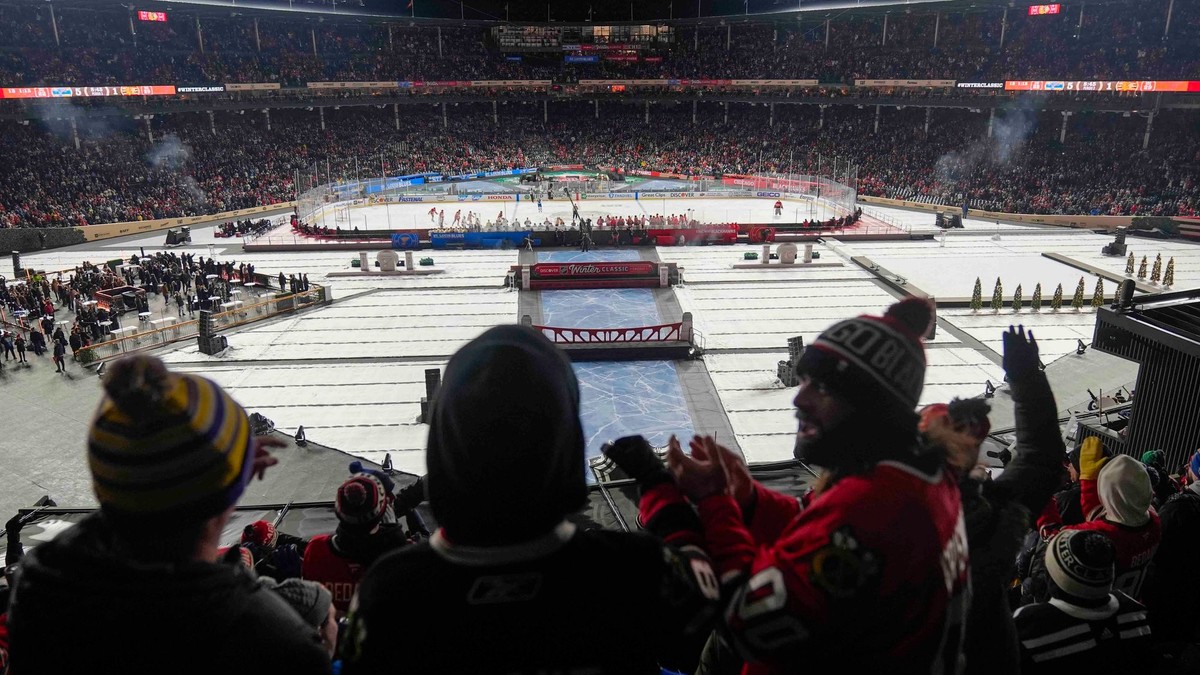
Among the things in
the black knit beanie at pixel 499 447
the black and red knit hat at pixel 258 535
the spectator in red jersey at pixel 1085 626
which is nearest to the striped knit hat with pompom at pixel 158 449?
the black knit beanie at pixel 499 447

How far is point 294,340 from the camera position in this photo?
24.4 meters

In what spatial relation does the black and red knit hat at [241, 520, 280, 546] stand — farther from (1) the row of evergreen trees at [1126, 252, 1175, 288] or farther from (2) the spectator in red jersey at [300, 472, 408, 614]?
(1) the row of evergreen trees at [1126, 252, 1175, 288]

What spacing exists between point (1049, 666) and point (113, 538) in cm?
372

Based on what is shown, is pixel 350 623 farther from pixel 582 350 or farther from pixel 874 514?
pixel 582 350

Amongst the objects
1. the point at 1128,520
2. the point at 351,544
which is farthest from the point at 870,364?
the point at 351,544

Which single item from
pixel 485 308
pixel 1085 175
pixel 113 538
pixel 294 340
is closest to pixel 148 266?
pixel 294 340

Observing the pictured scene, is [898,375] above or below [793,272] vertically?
above

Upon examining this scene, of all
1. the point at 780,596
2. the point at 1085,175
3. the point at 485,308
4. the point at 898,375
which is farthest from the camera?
the point at 1085,175

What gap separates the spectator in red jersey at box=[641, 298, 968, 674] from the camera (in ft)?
7.07

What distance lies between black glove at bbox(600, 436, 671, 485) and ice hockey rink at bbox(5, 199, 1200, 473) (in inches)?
535

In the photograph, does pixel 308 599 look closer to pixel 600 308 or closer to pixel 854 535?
pixel 854 535

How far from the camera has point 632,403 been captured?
18.7 m

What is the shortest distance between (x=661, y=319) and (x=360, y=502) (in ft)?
71.9

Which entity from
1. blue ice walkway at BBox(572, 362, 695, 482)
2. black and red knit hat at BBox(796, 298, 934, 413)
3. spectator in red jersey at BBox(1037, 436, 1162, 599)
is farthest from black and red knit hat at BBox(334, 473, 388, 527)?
blue ice walkway at BBox(572, 362, 695, 482)
